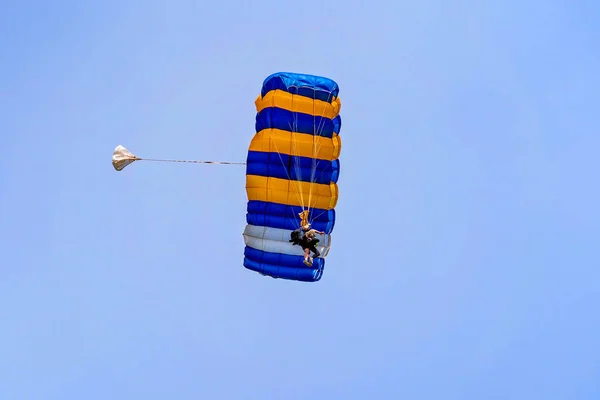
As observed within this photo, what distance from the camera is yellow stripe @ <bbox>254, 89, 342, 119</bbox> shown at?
76.5 feet

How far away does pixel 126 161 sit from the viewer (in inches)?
948

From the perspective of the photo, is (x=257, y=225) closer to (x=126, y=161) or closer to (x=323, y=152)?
(x=323, y=152)

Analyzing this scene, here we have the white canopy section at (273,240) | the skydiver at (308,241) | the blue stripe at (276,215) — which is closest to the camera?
the skydiver at (308,241)

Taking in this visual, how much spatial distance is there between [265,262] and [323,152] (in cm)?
366

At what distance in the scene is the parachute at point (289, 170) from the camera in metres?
23.4

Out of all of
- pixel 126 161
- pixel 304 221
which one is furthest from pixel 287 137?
pixel 126 161

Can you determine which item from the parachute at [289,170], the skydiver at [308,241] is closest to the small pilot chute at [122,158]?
the parachute at [289,170]

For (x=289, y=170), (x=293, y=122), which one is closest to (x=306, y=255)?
(x=289, y=170)

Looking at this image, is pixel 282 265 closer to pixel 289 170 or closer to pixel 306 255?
pixel 306 255

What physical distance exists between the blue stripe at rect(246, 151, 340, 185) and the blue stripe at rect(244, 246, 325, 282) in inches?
92.2

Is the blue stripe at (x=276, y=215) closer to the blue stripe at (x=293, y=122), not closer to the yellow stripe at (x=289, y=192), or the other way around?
the yellow stripe at (x=289, y=192)

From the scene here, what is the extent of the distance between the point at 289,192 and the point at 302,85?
10.3 feet

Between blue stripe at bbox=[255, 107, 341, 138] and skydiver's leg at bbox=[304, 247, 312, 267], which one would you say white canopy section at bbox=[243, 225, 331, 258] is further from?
blue stripe at bbox=[255, 107, 341, 138]

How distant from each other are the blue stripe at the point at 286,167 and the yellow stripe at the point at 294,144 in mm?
145
